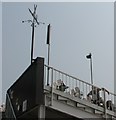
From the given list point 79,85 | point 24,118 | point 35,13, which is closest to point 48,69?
point 79,85

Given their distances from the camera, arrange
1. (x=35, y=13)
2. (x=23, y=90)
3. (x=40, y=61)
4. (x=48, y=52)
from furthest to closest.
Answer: (x=35, y=13)
(x=48, y=52)
(x=23, y=90)
(x=40, y=61)

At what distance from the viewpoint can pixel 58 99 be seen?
1184cm

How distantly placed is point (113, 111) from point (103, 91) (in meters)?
0.90

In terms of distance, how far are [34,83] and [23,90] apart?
7.88ft

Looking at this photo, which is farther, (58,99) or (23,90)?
(23,90)

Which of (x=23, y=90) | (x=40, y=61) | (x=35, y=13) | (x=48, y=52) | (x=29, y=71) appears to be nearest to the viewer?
(x=40, y=61)

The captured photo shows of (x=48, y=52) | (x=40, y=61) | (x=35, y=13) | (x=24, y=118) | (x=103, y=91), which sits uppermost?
(x=35, y=13)

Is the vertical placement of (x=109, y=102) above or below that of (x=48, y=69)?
below

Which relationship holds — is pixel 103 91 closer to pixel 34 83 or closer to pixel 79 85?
pixel 79 85

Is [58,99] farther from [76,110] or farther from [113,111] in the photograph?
[113,111]

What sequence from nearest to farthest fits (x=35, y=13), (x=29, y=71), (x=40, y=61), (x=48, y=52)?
1. (x=40, y=61)
2. (x=29, y=71)
3. (x=48, y=52)
4. (x=35, y=13)

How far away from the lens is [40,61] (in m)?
11.5

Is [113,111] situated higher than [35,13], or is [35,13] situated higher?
[35,13]

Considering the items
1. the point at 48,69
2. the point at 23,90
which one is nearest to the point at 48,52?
the point at 23,90
